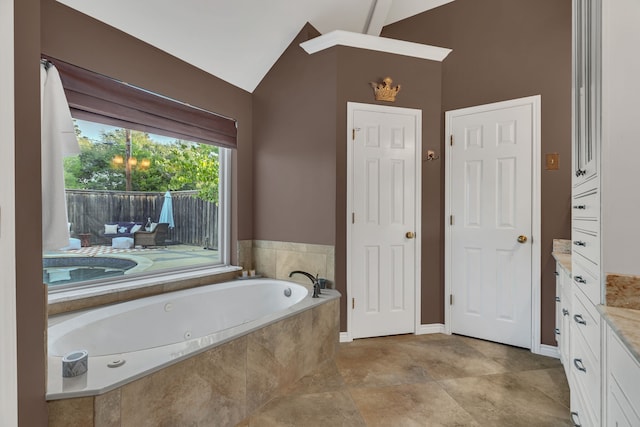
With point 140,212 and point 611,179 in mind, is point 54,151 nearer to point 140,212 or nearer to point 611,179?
point 140,212

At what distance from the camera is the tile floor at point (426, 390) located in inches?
71.0

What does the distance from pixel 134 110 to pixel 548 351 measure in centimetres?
363

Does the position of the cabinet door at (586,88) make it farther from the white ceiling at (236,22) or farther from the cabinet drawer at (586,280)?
the white ceiling at (236,22)

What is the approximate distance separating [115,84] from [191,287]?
5.23 ft

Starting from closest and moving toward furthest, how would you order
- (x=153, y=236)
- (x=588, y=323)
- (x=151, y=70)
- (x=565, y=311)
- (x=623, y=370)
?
(x=623, y=370) < (x=588, y=323) < (x=565, y=311) < (x=151, y=70) < (x=153, y=236)

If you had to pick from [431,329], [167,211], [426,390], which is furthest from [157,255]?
[431,329]

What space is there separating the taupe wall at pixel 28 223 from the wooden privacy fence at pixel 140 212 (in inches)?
47.8

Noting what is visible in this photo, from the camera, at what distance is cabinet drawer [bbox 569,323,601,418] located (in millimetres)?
1166

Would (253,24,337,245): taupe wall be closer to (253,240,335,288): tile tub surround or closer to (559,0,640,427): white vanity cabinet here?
(253,240,335,288): tile tub surround

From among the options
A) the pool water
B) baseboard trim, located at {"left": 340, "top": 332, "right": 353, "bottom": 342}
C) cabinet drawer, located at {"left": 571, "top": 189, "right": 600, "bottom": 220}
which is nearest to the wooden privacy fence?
the pool water

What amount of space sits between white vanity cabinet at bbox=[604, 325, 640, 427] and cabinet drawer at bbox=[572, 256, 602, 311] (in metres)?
0.17

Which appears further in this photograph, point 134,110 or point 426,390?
point 134,110

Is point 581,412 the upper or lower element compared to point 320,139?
lower

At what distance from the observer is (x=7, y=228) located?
3.45 feet
